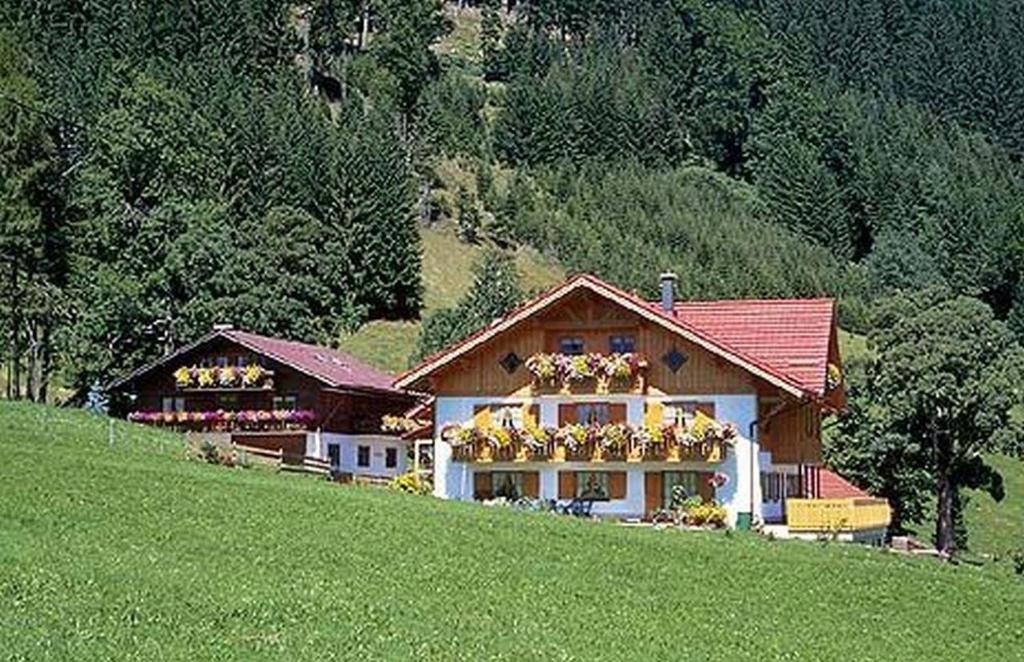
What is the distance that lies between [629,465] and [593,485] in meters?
1.37

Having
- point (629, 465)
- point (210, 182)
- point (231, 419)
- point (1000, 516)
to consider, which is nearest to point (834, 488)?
point (629, 465)

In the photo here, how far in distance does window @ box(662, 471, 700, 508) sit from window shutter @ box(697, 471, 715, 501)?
0.04m

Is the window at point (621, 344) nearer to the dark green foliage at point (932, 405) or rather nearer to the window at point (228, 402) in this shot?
the dark green foliage at point (932, 405)

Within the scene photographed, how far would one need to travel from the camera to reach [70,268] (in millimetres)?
77375

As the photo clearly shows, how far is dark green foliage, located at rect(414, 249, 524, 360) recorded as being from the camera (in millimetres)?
86562

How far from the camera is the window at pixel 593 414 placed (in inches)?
1972

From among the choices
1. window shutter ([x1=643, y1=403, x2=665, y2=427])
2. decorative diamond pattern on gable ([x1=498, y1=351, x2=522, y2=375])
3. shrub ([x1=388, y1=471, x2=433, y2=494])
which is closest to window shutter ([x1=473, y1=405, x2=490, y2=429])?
decorative diamond pattern on gable ([x1=498, y1=351, x2=522, y2=375])

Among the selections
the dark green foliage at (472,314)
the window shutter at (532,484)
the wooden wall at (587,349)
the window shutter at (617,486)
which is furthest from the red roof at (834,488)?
the dark green foliage at (472,314)

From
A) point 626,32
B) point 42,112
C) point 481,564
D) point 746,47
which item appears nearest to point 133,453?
point 481,564

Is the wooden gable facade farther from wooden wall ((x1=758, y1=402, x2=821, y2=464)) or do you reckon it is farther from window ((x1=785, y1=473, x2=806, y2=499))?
window ((x1=785, y1=473, x2=806, y2=499))

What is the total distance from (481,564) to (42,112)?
5523 cm

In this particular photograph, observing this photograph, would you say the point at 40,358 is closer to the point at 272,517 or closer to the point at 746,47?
the point at 272,517

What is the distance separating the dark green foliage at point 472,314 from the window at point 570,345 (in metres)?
33.5

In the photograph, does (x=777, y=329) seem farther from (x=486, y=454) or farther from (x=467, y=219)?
(x=467, y=219)
